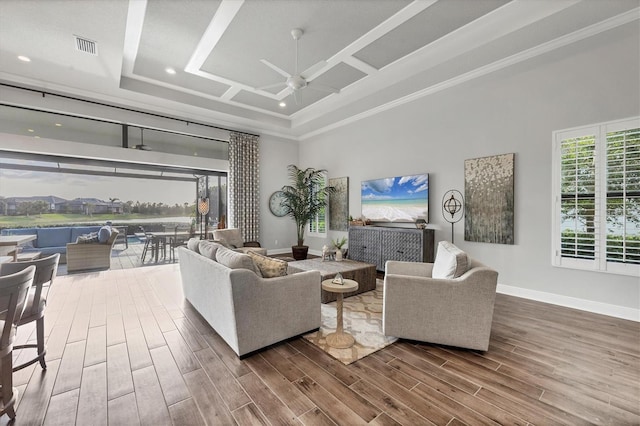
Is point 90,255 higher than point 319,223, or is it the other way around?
point 319,223

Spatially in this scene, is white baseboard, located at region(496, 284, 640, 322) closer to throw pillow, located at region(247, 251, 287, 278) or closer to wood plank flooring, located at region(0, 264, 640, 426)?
wood plank flooring, located at region(0, 264, 640, 426)

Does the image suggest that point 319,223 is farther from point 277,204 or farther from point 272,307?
point 272,307

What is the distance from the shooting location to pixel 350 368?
2182mm

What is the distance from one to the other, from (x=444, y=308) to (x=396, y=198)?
3221mm

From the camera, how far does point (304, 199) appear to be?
7168 mm

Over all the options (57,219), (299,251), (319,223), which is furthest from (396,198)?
(57,219)

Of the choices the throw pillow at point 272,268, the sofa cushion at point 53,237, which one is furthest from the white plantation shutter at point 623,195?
the sofa cushion at point 53,237

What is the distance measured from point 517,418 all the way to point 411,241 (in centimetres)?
322

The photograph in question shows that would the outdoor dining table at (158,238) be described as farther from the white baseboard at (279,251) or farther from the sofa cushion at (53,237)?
the white baseboard at (279,251)

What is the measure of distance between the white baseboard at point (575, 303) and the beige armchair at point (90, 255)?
283 inches

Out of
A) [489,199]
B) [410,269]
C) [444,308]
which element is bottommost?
[444,308]

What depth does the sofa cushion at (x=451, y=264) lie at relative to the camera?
97.4 inches

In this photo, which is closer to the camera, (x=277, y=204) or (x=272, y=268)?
(x=272, y=268)

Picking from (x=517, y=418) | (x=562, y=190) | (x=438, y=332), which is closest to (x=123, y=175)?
(x=438, y=332)
